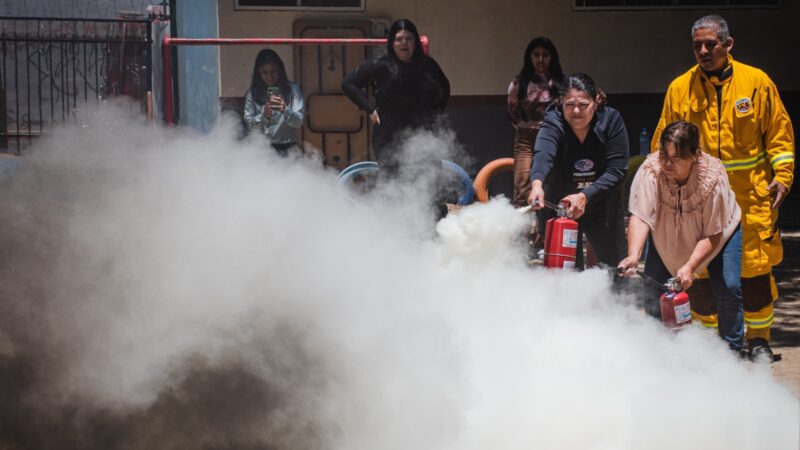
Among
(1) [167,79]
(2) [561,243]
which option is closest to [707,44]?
(2) [561,243]

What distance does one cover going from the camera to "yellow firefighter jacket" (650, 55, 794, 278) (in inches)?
242

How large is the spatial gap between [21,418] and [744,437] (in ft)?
9.16

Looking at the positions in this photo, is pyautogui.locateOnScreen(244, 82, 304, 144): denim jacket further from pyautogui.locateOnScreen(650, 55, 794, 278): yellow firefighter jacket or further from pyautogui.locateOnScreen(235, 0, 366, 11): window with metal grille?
pyautogui.locateOnScreen(650, 55, 794, 278): yellow firefighter jacket

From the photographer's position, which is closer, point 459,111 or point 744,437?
point 744,437

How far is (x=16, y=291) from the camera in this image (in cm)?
431

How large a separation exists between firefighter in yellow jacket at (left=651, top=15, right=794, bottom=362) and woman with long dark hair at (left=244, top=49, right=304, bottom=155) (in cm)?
424

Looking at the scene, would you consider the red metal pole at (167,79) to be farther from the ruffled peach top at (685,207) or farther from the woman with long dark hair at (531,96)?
the ruffled peach top at (685,207)

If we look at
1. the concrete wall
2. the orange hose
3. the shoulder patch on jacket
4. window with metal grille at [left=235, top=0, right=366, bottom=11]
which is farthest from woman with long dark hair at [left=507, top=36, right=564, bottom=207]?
window with metal grille at [left=235, top=0, right=366, bottom=11]

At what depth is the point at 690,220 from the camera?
5.79m

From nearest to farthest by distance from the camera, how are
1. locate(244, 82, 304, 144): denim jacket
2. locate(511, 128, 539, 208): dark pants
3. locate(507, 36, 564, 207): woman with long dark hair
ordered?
locate(507, 36, 564, 207): woman with long dark hair < locate(511, 128, 539, 208): dark pants < locate(244, 82, 304, 144): denim jacket

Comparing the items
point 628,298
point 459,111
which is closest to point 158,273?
point 628,298

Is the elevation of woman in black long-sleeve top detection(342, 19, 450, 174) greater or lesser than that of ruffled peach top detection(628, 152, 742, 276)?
greater

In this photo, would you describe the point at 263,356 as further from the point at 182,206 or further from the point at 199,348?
the point at 182,206

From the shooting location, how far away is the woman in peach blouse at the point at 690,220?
5699 millimetres
